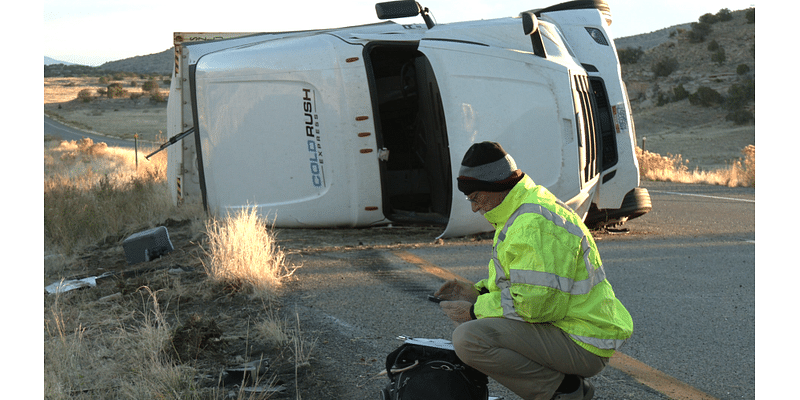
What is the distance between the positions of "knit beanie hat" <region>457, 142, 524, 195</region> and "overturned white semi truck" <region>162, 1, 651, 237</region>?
3939 mm

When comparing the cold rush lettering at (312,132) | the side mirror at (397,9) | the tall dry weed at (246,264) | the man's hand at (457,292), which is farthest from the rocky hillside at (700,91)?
the man's hand at (457,292)

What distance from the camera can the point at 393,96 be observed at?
8.35m

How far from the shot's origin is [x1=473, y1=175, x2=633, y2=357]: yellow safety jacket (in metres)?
2.82

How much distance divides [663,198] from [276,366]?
10838 mm

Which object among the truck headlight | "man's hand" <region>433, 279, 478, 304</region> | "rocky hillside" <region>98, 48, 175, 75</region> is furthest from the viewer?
"rocky hillside" <region>98, 48, 175, 75</region>

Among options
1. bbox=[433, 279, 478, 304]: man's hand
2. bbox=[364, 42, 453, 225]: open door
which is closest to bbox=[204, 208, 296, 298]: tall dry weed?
A: bbox=[364, 42, 453, 225]: open door

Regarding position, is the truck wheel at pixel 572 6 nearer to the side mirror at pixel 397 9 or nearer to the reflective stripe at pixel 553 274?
the side mirror at pixel 397 9

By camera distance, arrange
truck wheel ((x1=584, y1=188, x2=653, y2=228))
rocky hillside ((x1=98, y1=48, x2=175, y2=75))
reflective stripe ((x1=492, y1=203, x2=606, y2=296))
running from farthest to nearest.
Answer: rocky hillside ((x1=98, y1=48, x2=175, y2=75)) → truck wheel ((x1=584, y1=188, x2=653, y2=228)) → reflective stripe ((x1=492, y1=203, x2=606, y2=296))

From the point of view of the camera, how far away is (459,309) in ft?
10.7

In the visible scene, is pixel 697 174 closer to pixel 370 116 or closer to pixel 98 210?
pixel 370 116

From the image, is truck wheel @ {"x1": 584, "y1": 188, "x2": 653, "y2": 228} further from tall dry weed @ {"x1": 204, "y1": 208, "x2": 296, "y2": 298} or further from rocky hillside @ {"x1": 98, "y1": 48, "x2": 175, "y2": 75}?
rocky hillside @ {"x1": 98, "y1": 48, "x2": 175, "y2": 75}

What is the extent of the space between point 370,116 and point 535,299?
15.8 ft

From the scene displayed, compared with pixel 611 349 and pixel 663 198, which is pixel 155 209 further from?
pixel 663 198

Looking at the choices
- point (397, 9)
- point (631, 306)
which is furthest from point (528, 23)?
point (631, 306)
